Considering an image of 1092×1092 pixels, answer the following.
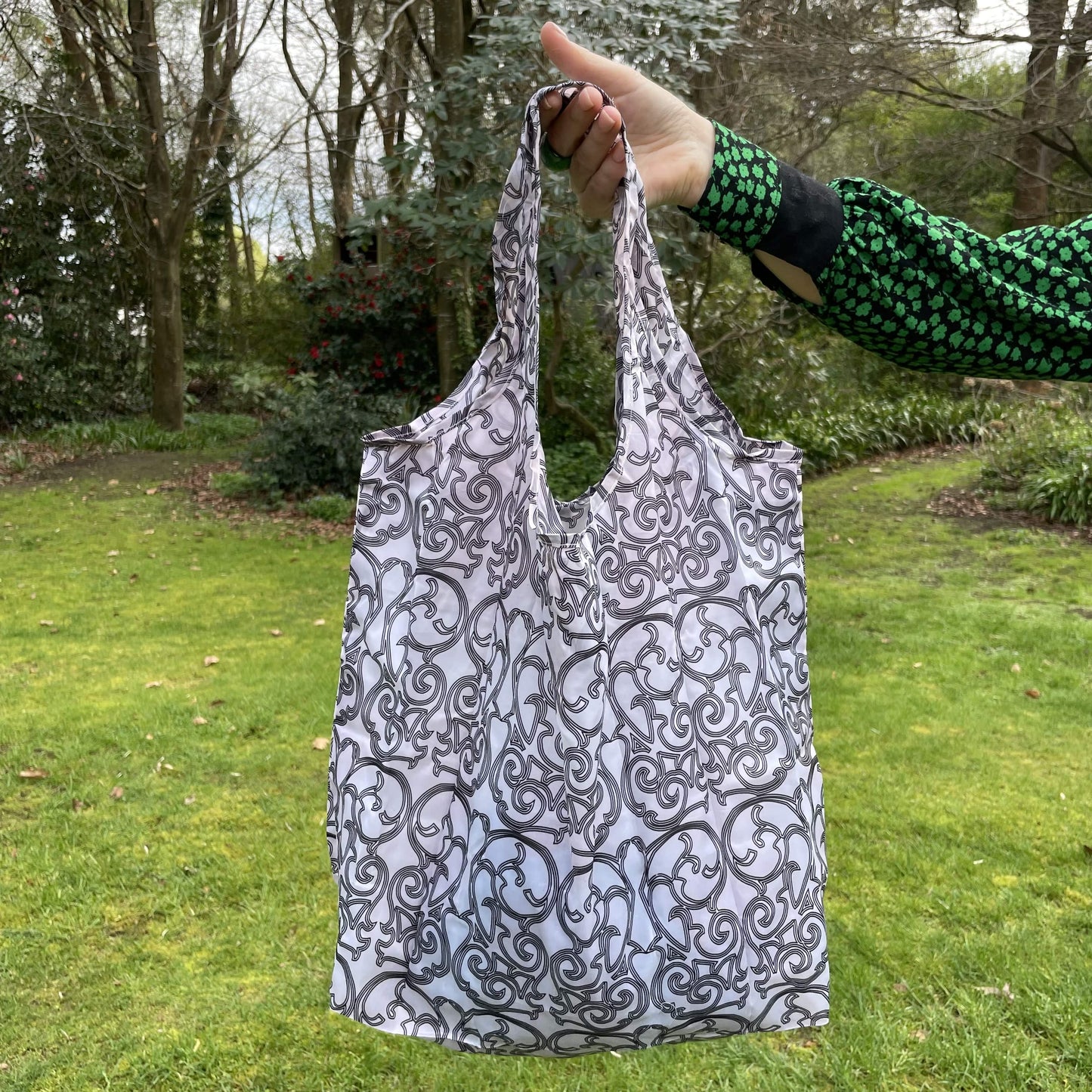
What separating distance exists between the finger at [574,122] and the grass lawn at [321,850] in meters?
2.08

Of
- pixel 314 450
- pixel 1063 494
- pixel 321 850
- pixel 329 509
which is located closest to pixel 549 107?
pixel 321 850

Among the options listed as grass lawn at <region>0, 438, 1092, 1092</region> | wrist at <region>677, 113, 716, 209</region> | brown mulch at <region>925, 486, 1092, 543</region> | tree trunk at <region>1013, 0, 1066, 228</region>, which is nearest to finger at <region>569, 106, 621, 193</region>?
wrist at <region>677, 113, 716, 209</region>

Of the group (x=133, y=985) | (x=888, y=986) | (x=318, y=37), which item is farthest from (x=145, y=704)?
(x=318, y=37)

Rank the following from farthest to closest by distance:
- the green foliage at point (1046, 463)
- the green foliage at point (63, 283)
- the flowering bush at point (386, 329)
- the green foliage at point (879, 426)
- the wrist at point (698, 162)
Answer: the green foliage at point (63, 283) < the green foliage at point (879, 426) < the flowering bush at point (386, 329) < the green foliage at point (1046, 463) < the wrist at point (698, 162)

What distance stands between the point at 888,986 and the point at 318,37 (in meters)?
14.8

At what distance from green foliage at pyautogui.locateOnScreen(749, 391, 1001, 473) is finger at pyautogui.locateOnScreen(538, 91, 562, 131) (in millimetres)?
8755

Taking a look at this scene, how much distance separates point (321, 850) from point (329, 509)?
5.19 m

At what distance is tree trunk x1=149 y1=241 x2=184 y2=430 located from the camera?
39.5ft

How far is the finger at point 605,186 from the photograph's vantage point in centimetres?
130

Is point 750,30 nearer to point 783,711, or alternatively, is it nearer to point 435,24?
point 435,24

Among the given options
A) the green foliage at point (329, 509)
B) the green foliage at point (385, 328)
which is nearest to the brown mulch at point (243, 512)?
the green foliage at point (329, 509)

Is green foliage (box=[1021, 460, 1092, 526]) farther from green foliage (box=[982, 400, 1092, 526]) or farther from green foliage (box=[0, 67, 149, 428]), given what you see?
green foliage (box=[0, 67, 149, 428])

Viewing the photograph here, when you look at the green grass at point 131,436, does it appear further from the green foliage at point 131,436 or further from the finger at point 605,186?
the finger at point 605,186

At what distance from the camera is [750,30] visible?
7551 mm
